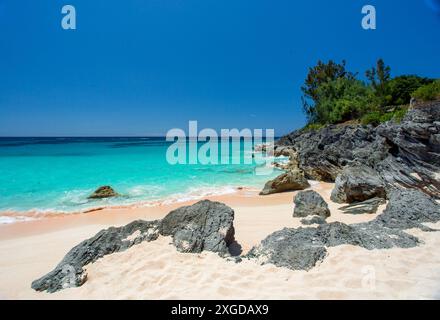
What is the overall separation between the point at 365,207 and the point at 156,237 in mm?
5942

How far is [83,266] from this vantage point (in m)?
4.37

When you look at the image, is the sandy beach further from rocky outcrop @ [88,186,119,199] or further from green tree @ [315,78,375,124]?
green tree @ [315,78,375,124]

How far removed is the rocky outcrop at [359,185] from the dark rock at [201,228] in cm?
504

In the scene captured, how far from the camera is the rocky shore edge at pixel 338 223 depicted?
437cm

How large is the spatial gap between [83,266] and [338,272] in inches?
163

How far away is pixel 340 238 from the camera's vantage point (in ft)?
15.5

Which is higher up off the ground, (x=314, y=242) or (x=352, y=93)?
(x=352, y=93)

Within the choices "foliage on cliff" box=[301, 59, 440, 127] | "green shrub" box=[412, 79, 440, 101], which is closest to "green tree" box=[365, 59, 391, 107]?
"foliage on cliff" box=[301, 59, 440, 127]

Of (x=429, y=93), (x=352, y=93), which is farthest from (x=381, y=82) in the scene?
(x=429, y=93)

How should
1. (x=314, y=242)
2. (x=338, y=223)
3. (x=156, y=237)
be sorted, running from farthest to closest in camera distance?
1. (x=156, y=237)
2. (x=338, y=223)
3. (x=314, y=242)

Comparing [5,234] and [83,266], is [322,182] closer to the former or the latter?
[83,266]

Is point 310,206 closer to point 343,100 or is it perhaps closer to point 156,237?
point 156,237

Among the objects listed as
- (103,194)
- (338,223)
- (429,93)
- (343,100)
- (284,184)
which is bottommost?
(103,194)
